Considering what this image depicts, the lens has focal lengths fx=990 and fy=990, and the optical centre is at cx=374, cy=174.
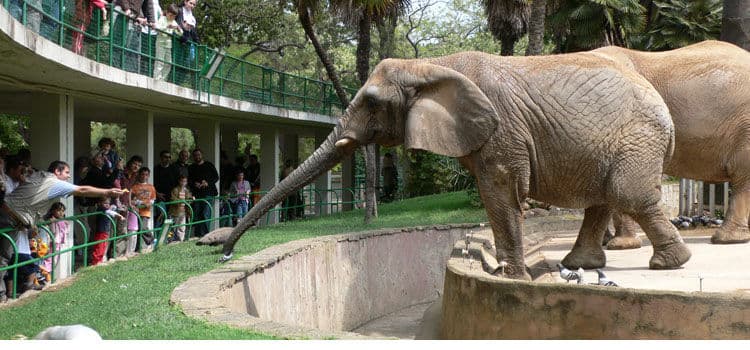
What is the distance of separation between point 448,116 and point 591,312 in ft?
9.03

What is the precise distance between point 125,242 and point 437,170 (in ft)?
63.0

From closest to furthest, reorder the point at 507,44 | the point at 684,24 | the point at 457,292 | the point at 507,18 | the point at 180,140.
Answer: the point at 457,292 < the point at 507,18 < the point at 507,44 < the point at 684,24 < the point at 180,140

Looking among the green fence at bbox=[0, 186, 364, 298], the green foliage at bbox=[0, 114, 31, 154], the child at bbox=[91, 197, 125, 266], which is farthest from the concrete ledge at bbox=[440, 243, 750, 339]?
the green foliage at bbox=[0, 114, 31, 154]

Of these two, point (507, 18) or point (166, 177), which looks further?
point (507, 18)

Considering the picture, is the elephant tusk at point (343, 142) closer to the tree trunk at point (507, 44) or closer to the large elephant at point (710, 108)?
the large elephant at point (710, 108)

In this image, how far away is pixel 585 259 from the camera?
10.4 m

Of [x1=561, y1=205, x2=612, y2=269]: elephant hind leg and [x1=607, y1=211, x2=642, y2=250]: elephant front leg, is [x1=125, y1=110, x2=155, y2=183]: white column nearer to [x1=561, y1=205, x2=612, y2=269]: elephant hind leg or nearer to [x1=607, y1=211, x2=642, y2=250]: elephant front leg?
[x1=607, y1=211, x2=642, y2=250]: elephant front leg

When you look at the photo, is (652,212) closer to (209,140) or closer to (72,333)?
(72,333)

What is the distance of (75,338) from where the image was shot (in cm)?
319

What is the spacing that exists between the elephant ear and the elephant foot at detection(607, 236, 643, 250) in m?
4.09

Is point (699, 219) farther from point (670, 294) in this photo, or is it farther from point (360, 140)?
point (670, 294)

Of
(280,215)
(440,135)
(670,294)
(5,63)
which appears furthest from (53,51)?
(280,215)

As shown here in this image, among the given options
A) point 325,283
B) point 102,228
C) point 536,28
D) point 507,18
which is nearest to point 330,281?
point 325,283

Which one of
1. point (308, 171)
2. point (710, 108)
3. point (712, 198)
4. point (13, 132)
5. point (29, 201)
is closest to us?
point (308, 171)
